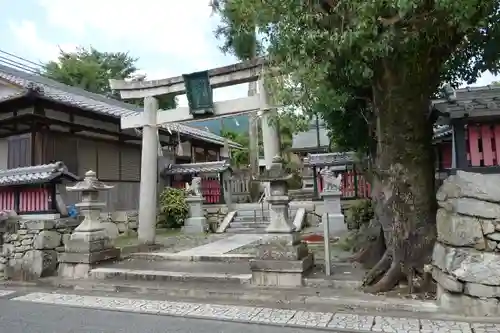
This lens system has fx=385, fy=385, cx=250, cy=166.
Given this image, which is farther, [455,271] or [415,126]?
[415,126]

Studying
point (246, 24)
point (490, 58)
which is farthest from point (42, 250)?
point (490, 58)

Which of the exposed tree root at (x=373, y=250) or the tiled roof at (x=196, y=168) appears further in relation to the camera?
the tiled roof at (x=196, y=168)

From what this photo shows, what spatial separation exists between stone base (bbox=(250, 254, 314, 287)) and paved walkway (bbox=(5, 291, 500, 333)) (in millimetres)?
998

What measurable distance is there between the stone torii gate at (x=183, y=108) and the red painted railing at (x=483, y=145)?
191 inches

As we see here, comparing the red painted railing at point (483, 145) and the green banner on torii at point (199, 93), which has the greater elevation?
the green banner on torii at point (199, 93)

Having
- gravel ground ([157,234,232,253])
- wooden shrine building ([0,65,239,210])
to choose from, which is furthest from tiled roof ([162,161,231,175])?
gravel ground ([157,234,232,253])

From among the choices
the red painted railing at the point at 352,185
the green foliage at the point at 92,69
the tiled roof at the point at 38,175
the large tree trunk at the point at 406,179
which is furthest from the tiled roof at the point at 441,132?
the green foliage at the point at 92,69

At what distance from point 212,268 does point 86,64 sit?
26.9m

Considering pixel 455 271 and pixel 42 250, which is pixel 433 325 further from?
pixel 42 250

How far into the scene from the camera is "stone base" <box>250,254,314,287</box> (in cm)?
694

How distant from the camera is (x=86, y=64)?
30.4 metres

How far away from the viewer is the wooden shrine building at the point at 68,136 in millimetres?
12344

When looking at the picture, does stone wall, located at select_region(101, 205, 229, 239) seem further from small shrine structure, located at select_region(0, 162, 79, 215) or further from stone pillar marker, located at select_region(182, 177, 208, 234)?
small shrine structure, located at select_region(0, 162, 79, 215)

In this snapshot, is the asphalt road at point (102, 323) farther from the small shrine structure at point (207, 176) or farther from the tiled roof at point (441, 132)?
the small shrine structure at point (207, 176)
